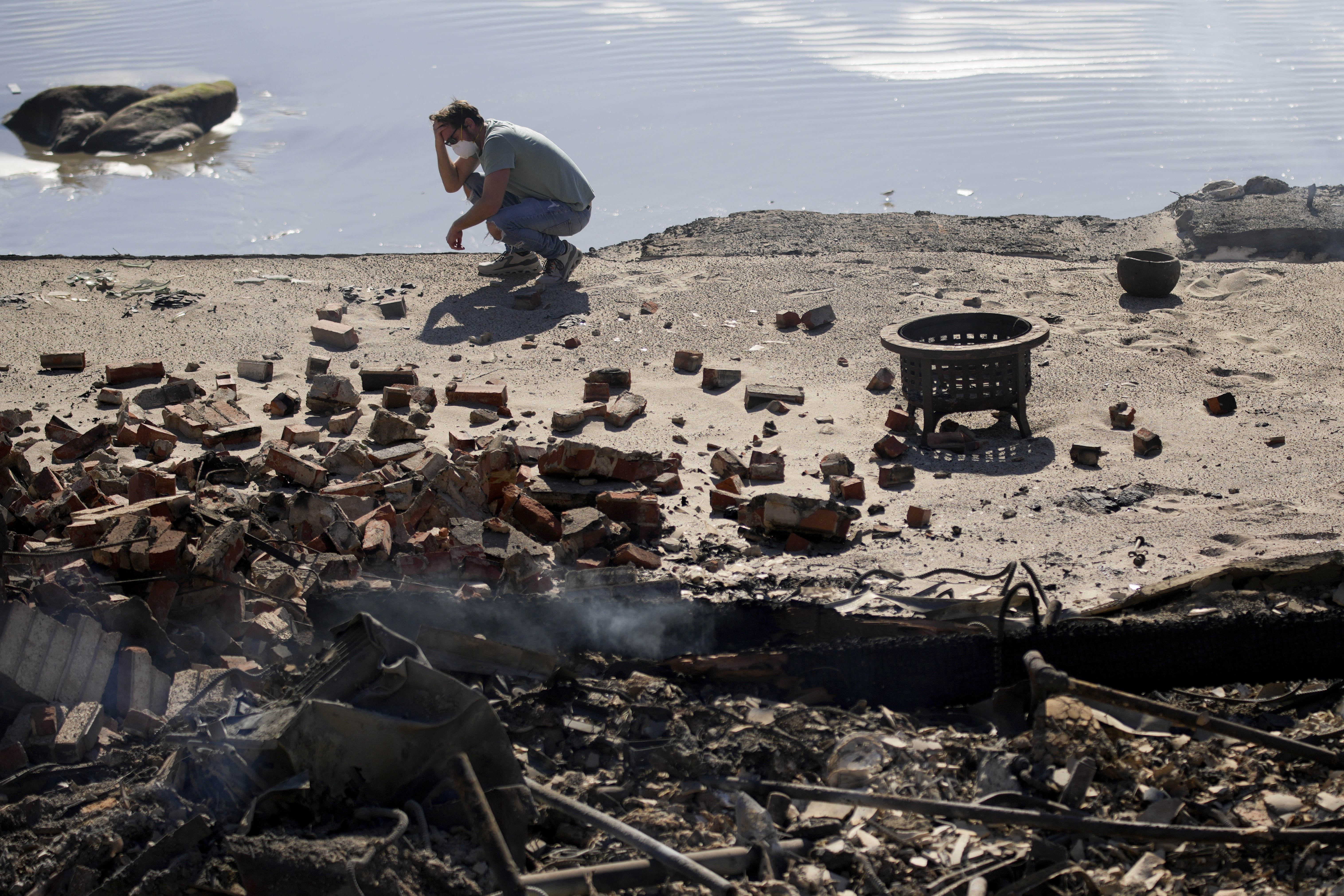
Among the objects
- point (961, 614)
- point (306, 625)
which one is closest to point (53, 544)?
point (306, 625)

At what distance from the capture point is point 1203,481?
520cm

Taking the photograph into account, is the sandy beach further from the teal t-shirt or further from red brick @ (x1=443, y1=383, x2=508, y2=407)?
the teal t-shirt

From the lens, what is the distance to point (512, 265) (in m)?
8.56

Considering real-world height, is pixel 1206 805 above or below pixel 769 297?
below

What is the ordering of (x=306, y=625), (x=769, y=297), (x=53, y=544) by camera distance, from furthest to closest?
(x=769, y=297) < (x=53, y=544) < (x=306, y=625)

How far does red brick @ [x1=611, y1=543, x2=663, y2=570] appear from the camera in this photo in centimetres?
457

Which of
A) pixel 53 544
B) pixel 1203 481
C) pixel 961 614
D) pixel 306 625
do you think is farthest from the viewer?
pixel 1203 481

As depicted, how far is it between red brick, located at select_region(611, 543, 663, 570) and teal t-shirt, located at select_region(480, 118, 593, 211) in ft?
14.6

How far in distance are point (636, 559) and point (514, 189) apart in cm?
474

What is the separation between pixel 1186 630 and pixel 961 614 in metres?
0.73

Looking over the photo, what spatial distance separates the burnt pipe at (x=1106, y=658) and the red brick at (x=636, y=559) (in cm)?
126

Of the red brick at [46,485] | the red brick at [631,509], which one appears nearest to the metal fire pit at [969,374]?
the red brick at [631,509]

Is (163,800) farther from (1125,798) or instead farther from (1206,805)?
(1206,805)

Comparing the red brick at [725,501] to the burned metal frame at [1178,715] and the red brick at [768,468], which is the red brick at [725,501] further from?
the burned metal frame at [1178,715]
